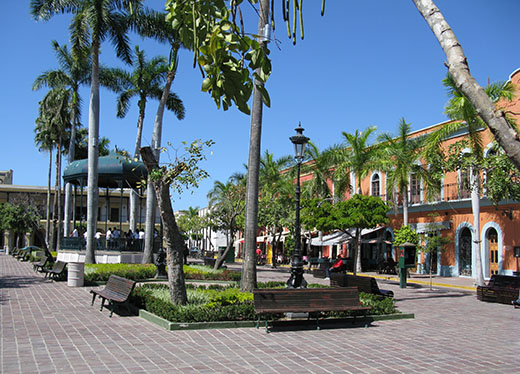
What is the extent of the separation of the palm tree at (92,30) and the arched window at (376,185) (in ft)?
65.5

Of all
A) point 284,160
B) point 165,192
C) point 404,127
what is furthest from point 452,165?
point 284,160

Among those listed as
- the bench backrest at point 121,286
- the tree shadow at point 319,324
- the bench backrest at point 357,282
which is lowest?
the tree shadow at point 319,324

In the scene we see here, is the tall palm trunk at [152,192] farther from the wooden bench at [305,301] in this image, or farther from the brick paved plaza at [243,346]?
the wooden bench at [305,301]

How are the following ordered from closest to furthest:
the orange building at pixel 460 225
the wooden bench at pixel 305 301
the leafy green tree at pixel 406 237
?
the wooden bench at pixel 305 301
the leafy green tree at pixel 406 237
the orange building at pixel 460 225

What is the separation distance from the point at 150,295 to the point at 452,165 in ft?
37.4

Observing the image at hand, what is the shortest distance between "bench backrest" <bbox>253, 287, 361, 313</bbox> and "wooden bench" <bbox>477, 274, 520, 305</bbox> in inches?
289

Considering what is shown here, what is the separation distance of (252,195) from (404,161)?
18258mm

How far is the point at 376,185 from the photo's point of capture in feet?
121

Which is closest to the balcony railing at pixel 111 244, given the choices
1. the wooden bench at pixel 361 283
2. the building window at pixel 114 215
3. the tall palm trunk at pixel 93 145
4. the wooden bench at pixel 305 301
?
the tall palm trunk at pixel 93 145

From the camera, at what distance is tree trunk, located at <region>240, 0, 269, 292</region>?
1314 centimetres

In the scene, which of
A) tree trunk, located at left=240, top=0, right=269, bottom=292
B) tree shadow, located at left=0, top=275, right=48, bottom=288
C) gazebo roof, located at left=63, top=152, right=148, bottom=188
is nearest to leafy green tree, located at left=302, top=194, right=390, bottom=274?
gazebo roof, located at left=63, top=152, right=148, bottom=188

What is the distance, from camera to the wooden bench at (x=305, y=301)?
9.59 m

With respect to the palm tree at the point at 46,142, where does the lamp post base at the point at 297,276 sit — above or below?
below

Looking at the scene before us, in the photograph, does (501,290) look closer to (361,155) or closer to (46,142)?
(361,155)
